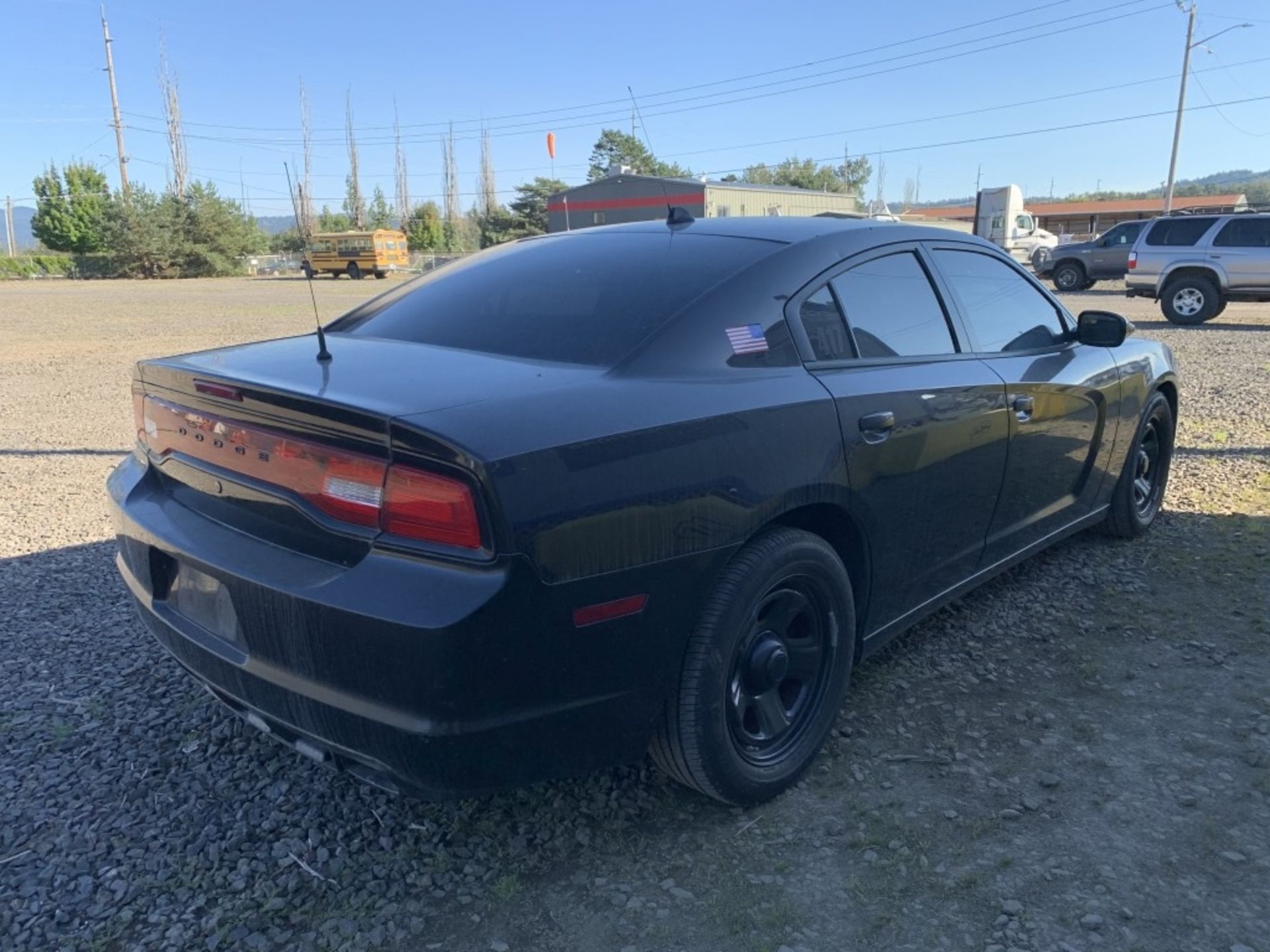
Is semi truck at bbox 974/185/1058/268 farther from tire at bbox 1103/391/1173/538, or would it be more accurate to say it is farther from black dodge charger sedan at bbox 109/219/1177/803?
black dodge charger sedan at bbox 109/219/1177/803

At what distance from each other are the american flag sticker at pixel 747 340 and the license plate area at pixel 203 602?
1.44m

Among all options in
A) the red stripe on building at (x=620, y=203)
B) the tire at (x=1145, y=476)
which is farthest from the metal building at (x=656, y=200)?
the tire at (x=1145, y=476)

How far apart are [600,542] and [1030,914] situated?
4.37ft

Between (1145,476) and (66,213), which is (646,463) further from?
(66,213)

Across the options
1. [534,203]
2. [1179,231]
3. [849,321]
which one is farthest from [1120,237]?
[534,203]

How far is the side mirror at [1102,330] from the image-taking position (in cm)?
394

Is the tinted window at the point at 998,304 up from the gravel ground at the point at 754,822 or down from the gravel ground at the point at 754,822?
up

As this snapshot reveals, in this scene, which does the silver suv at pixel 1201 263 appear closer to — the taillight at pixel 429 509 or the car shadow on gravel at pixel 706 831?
the car shadow on gravel at pixel 706 831

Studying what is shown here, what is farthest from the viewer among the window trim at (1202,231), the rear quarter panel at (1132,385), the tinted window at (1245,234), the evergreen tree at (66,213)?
the evergreen tree at (66,213)

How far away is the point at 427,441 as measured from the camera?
194 cm

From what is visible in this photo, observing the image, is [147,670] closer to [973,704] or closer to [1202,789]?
[973,704]

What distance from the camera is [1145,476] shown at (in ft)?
15.9

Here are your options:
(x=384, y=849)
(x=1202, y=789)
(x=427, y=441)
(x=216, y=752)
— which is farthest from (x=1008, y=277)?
(x=216, y=752)

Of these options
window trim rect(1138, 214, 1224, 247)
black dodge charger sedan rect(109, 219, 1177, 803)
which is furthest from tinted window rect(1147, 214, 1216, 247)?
black dodge charger sedan rect(109, 219, 1177, 803)
